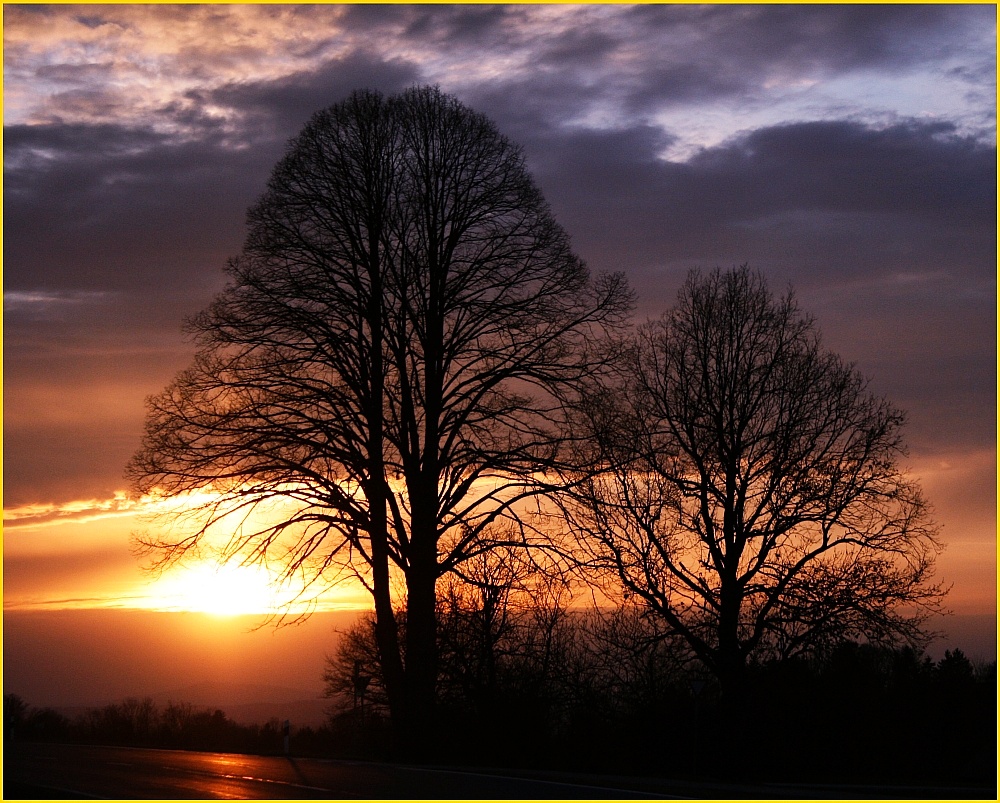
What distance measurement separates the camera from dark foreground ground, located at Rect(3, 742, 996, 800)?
1530 centimetres

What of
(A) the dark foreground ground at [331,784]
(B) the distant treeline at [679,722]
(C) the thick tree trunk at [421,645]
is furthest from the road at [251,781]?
(B) the distant treeline at [679,722]

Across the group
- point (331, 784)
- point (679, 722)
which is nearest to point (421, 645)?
point (331, 784)

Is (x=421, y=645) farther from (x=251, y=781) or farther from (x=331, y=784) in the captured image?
(x=331, y=784)

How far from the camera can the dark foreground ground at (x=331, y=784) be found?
15297 mm

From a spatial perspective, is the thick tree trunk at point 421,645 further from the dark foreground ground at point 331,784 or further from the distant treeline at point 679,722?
the dark foreground ground at point 331,784

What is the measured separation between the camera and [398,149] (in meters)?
23.3

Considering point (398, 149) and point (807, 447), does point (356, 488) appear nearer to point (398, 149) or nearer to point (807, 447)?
point (398, 149)

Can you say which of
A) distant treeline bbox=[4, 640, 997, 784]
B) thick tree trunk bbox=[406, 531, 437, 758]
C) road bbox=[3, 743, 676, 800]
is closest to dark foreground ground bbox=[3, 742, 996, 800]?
road bbox=[3, 743, 676, 800]

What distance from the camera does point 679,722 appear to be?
27984mm

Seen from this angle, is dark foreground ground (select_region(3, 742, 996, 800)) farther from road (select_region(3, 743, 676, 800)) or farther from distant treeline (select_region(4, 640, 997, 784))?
distant treeline (select_region(4, 640, 997, 784))

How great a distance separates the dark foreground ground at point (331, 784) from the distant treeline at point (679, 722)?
4735mm

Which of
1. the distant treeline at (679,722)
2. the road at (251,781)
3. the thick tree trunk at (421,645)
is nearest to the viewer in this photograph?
the road at (251,781)

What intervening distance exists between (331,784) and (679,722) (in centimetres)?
1369

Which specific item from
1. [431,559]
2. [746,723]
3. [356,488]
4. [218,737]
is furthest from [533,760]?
[218,737]
